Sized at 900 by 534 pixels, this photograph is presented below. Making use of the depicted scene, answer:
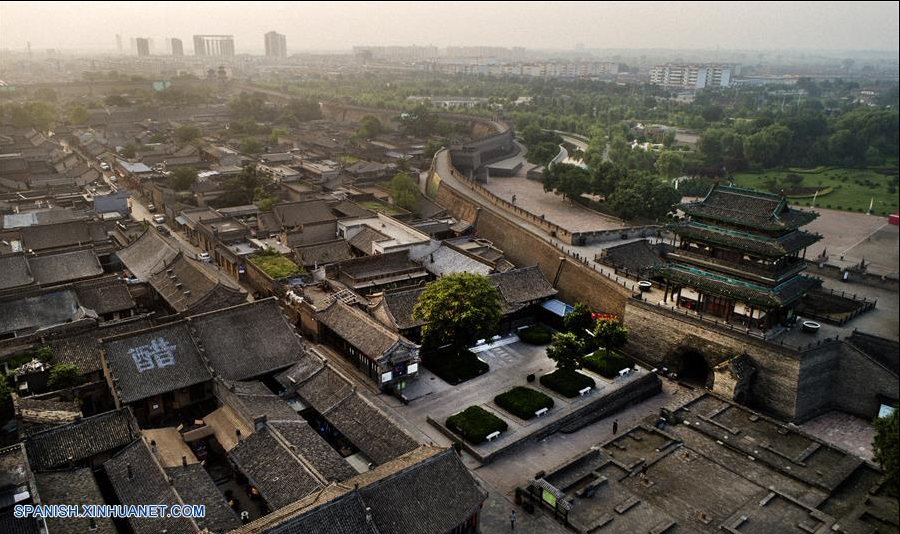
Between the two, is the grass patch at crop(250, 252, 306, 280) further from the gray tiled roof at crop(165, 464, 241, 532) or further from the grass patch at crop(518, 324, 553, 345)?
the gray tiled roof at crop(165, 464, 241, 532)

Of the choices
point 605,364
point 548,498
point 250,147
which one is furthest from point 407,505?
point 250,147

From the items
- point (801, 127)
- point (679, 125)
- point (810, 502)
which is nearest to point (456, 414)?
point (810, 502)

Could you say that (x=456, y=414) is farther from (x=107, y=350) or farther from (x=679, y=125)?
(x=679, y=125)

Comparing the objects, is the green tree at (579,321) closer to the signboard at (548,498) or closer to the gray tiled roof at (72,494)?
the signboard at (548,498)

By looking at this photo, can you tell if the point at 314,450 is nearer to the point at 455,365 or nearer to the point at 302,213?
the point at 455,365

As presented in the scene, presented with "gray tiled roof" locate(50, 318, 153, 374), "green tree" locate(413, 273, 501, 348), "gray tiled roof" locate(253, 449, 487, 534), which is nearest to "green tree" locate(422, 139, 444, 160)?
"green tree" locate(413, 273, 501, 348)
